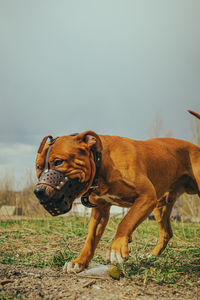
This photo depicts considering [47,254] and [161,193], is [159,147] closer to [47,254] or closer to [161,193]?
[161,193]

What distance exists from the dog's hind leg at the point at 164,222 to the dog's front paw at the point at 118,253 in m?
1.60

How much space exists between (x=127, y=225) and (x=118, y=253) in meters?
0.28

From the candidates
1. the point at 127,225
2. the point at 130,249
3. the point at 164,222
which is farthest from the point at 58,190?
the point at 164,222

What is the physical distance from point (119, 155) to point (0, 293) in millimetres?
1532

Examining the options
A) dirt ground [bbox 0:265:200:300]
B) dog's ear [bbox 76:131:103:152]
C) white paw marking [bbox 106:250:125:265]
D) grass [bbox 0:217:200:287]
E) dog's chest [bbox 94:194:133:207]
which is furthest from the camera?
dog's chest [bbox 94:194:133:207]

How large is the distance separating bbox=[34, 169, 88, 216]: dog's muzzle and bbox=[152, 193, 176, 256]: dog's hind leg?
1.85 meters

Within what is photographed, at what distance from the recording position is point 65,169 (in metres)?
2.51

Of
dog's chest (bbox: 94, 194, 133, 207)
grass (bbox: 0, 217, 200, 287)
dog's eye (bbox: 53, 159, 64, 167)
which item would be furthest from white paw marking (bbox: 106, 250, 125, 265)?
dog's eye (bbox: 53, 159, 64, 167)

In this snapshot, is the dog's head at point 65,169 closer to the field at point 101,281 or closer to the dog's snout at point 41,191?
the dog's snout at point 41,191

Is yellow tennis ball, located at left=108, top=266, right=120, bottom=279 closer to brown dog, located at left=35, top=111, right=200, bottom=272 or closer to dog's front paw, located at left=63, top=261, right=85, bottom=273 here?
brown dog, located at left=35, top=111, right=200, bottom=272

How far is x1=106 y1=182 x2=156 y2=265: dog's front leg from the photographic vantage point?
2387 millimetres

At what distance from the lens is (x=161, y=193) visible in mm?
3594

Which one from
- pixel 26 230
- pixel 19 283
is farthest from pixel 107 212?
pixel 26 230

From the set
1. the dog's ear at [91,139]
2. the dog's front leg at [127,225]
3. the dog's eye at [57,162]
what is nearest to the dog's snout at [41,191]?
the dog's eye at [57,162]
